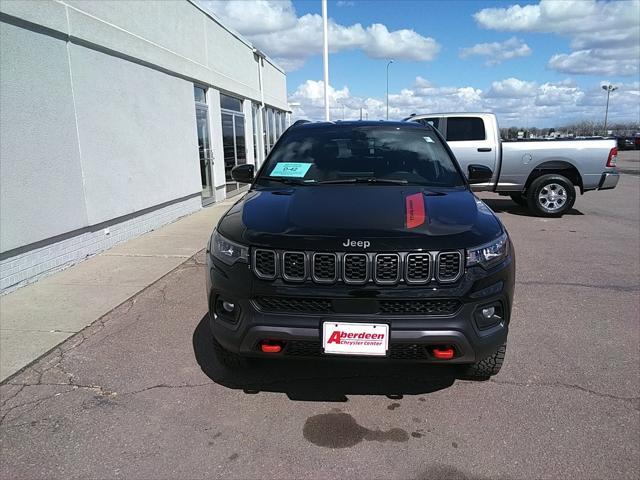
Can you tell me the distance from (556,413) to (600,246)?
539cm

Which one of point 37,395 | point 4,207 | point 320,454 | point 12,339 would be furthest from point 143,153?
point 320,454

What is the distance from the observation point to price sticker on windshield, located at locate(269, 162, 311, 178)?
12.3 ft

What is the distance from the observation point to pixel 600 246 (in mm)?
7289

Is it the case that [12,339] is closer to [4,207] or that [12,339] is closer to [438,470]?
[4,207]

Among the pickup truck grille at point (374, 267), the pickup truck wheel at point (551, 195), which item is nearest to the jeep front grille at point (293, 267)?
the pickup truck grille at point (374, 267)

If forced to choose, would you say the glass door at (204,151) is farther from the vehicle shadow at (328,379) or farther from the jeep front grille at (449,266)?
the jeep front grille at (449,266)

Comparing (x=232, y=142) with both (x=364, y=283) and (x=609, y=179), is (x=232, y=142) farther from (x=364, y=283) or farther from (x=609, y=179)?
(x=364, y=283)

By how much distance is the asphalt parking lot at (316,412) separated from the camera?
8.05 ft

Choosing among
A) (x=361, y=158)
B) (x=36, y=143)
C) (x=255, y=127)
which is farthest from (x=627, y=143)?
(x=36, y=143)

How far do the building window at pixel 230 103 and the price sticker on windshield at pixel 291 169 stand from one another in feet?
30.2

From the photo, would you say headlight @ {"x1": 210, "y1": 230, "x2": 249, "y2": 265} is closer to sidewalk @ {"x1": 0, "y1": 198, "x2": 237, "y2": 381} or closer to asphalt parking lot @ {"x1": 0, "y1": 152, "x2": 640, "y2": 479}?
asphalt parking lot @ {"x1": 0, "y1": 152, "x2": 640, "y2": 479}

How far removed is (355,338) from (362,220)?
2.24 ft

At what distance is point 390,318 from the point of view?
8.23 ft

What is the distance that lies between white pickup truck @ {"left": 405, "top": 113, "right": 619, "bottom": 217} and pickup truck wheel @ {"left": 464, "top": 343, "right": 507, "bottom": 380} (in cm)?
714
